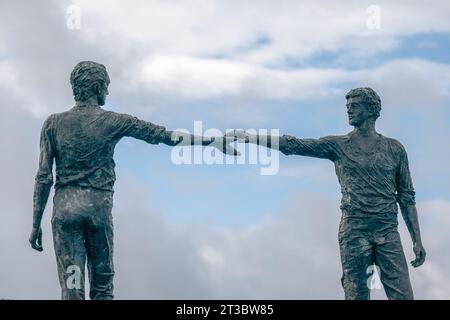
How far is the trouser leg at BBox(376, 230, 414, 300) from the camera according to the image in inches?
785

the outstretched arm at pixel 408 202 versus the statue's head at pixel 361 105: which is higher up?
the statue's head at pixel 361 105

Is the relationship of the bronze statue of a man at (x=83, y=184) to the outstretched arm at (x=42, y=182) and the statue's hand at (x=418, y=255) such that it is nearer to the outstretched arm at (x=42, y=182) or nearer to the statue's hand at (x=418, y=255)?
the outstretched arm at (x=42, y=182)

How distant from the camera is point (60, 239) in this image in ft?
62.0

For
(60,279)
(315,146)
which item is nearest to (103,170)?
(60,279)

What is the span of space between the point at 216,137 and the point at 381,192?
2.77m

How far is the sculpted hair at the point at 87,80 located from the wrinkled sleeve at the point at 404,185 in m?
4.91

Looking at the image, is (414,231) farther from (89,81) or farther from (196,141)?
(89,81)

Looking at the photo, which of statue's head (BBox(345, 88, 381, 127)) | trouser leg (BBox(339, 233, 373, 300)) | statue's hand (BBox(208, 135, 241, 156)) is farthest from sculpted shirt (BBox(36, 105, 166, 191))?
trouser leg (BBox(339, 233, 373, 300))

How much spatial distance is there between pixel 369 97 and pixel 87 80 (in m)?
4.50

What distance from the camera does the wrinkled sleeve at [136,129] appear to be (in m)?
19.0

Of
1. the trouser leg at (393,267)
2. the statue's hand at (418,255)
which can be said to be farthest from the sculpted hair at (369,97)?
the statue's hand at (418,255)
